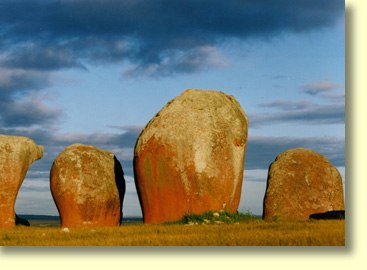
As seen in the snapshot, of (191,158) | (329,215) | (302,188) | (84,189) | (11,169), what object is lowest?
(329,215)

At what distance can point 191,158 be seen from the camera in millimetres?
11688

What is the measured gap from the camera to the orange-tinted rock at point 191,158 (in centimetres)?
1172

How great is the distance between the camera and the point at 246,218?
37.8ft

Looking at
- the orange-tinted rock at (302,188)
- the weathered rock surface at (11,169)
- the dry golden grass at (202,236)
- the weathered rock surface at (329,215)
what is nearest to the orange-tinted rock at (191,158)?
the dry golden grass at (202,236)

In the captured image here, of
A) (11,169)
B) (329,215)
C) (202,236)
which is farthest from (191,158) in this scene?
(11,169)

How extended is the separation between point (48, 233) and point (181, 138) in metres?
2.78

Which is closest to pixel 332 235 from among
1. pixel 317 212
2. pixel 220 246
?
pixel 220 246

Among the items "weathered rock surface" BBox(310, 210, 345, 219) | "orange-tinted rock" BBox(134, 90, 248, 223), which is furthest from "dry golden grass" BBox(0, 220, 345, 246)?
"weathered rock surface" BBox(310, 210, 345, 219)

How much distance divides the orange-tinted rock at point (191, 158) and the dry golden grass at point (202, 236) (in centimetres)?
164

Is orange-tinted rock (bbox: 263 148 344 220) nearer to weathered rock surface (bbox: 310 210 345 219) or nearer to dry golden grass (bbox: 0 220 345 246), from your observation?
weathered rock surface (bbox: 310 210 345 219)

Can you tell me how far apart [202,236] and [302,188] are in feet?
20.2

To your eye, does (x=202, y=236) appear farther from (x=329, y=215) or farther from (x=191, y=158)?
(x=329, y=215)

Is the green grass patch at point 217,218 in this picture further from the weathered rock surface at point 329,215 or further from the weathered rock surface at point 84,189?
the weathered rock surface at point 84,189

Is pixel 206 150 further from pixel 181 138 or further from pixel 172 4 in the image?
pixel 172 4
